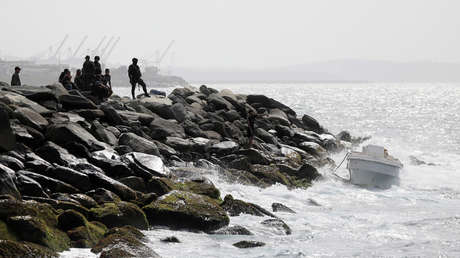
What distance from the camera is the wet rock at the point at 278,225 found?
1420cm

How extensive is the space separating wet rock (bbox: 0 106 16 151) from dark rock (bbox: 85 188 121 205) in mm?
2590

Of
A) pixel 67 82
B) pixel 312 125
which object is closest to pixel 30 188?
pixel 67 82

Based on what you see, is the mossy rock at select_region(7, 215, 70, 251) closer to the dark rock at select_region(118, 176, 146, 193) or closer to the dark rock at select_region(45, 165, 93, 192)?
the dark rock at select_region(45, 165, 93, 192)

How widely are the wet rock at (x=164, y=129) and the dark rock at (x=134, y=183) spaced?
6.71 m

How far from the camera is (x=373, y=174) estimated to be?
24.2 meters

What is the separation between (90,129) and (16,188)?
7.16 meters

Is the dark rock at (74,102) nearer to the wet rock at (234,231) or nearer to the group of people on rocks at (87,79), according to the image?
the group of people on rocks at (87,79)

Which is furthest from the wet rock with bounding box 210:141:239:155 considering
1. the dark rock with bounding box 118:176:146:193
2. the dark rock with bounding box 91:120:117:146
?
the dark rock with bounding box 118:176:146:193

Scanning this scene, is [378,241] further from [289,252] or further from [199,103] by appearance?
[199,103]

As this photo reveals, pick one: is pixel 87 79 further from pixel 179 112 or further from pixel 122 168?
pixel 122 168

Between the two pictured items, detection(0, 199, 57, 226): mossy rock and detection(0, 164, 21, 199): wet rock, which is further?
detection(0, 164, 21, 199): wet rock

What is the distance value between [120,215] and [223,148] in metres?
10.1

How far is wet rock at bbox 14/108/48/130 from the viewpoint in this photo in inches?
669

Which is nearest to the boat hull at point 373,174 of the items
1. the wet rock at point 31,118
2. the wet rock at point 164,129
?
the wet rock at point 164,129
